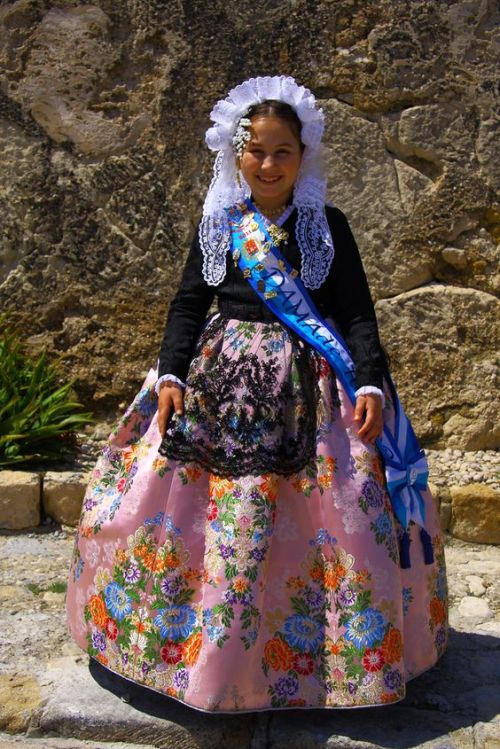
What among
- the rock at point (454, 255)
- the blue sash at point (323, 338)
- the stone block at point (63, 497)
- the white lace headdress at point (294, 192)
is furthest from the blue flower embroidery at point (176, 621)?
the rock at point (454, 255)

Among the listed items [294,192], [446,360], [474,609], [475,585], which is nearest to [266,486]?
[294,192]

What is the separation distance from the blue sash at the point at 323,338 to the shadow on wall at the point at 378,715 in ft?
1.40

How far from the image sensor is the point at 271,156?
265cm

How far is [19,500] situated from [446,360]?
213 centimetres

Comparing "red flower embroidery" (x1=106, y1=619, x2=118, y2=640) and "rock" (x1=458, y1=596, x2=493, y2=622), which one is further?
"rock" (x1=458, y1=596, x2=493, y2=622)

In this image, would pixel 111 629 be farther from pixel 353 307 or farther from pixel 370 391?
pixel 353 307

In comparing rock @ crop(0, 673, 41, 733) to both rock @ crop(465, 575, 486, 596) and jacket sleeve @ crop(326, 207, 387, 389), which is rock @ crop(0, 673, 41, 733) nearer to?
jacket sleeve @ crop(326, 207, 387, 389)

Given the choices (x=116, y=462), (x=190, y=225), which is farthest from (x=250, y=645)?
(x=190, y=225)


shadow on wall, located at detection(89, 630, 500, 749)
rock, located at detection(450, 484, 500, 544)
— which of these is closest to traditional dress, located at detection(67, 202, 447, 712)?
shadow on wall, located at detection(89, 630, 500, 749)

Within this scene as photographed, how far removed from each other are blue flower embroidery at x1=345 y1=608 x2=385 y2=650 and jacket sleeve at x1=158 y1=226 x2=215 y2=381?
33.5 inches

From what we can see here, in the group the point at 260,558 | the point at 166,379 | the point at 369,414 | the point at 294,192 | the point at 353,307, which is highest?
the point at 294,192

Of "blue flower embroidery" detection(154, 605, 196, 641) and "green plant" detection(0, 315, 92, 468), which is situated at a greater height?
"green plant" detection(0, 315, 92, 468)

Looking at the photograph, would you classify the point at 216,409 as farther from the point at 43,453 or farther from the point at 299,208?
the point at 43,453

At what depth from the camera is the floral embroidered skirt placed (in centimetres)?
244
